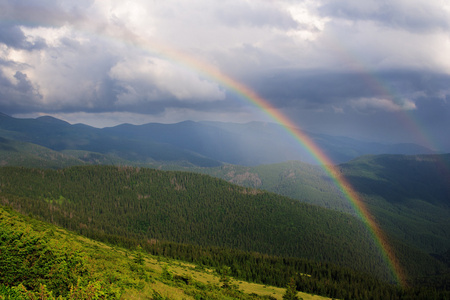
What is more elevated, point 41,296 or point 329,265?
point 41,296

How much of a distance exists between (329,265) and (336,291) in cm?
5139

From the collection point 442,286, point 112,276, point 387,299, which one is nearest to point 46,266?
point 112,276

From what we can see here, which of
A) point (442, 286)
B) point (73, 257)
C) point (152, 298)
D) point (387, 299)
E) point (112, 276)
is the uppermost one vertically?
point (73, 257)

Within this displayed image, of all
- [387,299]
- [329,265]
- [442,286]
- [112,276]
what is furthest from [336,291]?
[112,276]

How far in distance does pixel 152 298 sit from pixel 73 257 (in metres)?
12.9

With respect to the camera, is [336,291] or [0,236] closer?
[0,236]

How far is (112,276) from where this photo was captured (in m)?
37.7

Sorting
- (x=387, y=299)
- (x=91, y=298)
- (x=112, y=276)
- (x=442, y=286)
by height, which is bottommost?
(x=442, y=286)

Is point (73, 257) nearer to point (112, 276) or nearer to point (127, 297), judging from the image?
point (112, 276)

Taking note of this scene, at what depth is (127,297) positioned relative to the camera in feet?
112

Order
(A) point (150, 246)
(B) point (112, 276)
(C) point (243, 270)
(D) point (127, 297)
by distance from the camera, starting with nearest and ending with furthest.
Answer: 1. (D) point (127, 297)
2. (B) point (112, 276)
3. (C) point (243, 270)
4. (A) point (150, 246)

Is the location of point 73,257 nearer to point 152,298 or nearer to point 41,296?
point 152,298

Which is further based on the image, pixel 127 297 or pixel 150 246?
pixel 150 246

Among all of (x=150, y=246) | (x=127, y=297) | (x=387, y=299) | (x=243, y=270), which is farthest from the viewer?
(x=150, y=246)
